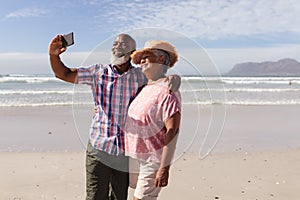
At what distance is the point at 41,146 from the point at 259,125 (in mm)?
5696

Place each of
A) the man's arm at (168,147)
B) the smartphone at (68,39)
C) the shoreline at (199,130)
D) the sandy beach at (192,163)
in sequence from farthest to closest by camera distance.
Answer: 1. the shoreline at (199,130)
2. the sandy beach at (192,163)
3. the smartphone at (68,39)
4. the man's arm at (168,147)

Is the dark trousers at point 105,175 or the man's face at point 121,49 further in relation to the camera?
the dark trousers at point 105,175

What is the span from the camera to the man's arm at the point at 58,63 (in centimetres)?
249

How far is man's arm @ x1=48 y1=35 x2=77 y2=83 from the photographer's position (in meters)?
2.49

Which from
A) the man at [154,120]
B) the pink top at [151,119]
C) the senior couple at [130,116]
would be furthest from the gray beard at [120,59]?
the pink top at [151,119]

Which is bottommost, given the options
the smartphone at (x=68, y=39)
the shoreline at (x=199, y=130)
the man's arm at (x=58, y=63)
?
the shoreline at (x=199, y=130)

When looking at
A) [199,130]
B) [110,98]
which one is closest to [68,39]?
[110,98]

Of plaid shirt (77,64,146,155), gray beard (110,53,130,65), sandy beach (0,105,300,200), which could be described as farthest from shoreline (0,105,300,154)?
gray beard (110,53,130,65)

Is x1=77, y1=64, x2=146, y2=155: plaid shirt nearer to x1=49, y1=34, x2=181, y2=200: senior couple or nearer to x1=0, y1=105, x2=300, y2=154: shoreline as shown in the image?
x1=49, y1=34, x2=181, y2=200: senior couple

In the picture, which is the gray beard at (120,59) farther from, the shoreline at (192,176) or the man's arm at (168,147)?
the shoreline at (192,176)

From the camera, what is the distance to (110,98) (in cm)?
259

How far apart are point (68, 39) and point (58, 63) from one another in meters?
0.20

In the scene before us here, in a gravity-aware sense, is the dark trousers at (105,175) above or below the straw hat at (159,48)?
below

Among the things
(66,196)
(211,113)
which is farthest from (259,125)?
A: (211,113)
